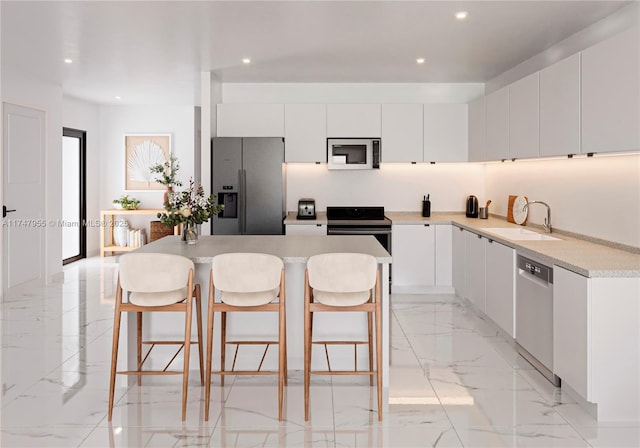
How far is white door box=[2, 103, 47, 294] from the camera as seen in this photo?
662 cm

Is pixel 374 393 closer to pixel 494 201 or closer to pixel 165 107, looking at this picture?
pixel 494 201

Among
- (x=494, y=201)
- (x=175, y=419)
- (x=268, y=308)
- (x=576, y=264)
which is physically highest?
(x=494, y=201)

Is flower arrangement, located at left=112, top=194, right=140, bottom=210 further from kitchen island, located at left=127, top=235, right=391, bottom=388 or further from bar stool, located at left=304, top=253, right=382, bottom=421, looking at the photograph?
bar stool, located at left=304, top=253, right=382, bottom=421

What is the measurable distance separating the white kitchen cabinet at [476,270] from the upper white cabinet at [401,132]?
1416mm

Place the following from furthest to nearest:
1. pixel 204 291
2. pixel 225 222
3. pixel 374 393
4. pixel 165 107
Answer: pixel 165 107 < pixel 225 222 < pixel 204 291 < pixel 374 393

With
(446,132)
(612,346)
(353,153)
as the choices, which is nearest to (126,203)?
(353,153)

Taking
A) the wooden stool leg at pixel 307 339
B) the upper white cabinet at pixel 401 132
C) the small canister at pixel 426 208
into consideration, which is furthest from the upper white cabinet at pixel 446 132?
the wooden stool leg at pixel 307 339

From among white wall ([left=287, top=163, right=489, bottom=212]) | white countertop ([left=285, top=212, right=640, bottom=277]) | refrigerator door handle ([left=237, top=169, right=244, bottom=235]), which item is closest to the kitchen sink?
white countertop ([left=285, top=212, right=640, bottom=277])

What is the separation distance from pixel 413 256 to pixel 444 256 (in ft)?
1.18

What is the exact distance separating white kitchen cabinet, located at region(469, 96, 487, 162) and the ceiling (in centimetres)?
38

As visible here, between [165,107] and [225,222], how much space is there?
13.9 ft

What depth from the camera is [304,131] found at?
693cm

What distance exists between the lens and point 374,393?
3709 millimetres

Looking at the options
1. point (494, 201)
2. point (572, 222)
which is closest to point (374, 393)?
point (572, 222)
